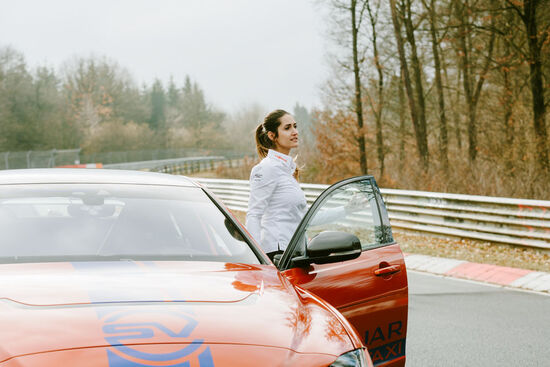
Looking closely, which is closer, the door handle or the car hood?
the car hood

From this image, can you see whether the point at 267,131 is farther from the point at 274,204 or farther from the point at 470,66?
the point at 470,66

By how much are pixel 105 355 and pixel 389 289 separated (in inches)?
90.1

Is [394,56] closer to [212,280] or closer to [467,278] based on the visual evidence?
[467,278]

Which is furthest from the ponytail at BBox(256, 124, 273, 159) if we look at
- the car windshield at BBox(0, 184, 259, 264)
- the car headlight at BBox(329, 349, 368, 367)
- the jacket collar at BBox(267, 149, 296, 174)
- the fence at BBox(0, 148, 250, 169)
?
the fence at BBox(0, 148, 250, 169)

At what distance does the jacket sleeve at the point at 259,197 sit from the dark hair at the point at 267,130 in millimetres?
461

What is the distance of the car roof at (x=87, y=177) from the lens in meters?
3.51

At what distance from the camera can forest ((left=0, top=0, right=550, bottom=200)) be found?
19125 millimetres

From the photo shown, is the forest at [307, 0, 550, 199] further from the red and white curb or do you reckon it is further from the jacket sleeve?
the jacket sleeve

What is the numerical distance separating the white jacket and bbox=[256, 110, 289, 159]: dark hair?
0.42 metres

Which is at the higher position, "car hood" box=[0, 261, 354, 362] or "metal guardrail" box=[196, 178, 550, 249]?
"car hood" box=[0, 261, 354, 362]

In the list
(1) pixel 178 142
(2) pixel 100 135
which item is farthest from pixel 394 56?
(1) pixel 178 142

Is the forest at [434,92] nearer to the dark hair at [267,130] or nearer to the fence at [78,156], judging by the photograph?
the dark hair at [267,130]

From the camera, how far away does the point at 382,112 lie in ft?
126

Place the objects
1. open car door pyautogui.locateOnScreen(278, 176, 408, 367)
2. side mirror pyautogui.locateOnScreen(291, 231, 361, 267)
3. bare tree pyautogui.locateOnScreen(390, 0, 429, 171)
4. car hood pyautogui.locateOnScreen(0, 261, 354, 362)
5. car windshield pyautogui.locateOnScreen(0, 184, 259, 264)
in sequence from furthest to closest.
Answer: bare tree pyautogui.locateOnScreen(390, 0, 429, 171), open car door pyautogui.locateOnScreen(278, 176, 408, 367), side mirror pyautogui.locateOnScreen(291, 231, 361, 267), car windshield pyautogui.locateOnScreen(0, 184, 259, 264), car hood pyautogui.locateOnScreen(0, 261, 354, 362)
